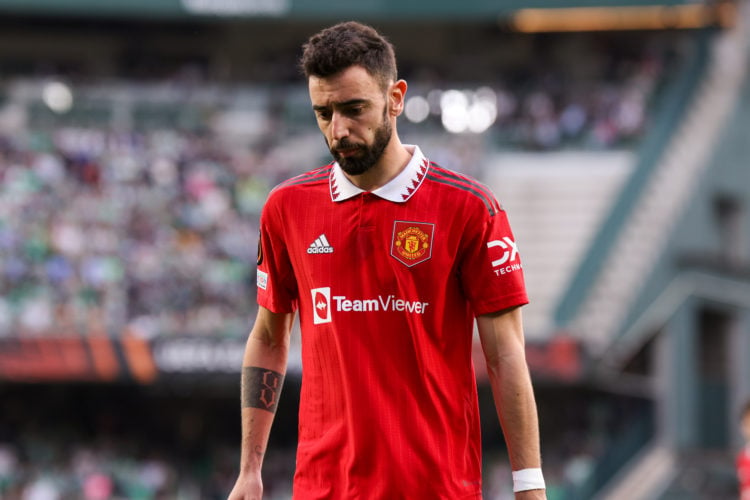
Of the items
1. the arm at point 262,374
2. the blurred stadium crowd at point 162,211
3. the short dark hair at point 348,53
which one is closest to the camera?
the short dark hair at point 348,53

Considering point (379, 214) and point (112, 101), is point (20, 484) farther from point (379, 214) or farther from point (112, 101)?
point (379, 214)

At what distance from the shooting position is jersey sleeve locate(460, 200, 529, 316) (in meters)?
3.26

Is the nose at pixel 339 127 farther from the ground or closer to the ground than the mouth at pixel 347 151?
farther from the ground

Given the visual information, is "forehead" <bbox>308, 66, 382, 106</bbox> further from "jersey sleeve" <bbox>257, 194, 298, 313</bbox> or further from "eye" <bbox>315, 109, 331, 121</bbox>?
"jersey sleeve" <bbox>257, 194, 298, 313</bbox>

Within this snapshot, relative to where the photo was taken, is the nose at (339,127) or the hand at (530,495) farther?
the hand at (530,495)

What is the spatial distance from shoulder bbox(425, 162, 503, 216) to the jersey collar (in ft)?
0.10

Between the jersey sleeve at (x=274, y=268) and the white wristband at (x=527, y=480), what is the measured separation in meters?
0.87

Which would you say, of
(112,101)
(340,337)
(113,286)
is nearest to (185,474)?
(113,286)

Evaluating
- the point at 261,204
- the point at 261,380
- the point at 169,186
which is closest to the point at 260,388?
the point at 261,380

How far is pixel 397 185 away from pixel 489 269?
13.9 inches

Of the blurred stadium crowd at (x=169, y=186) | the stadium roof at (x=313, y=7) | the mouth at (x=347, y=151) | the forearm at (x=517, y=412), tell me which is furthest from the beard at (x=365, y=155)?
the stadium roof at (x=313, y=7)

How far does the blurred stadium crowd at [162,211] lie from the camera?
16.6m

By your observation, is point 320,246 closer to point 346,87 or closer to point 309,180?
point 309,180

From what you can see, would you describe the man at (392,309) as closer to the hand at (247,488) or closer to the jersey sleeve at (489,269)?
the jersey sleeve at (489,269)
